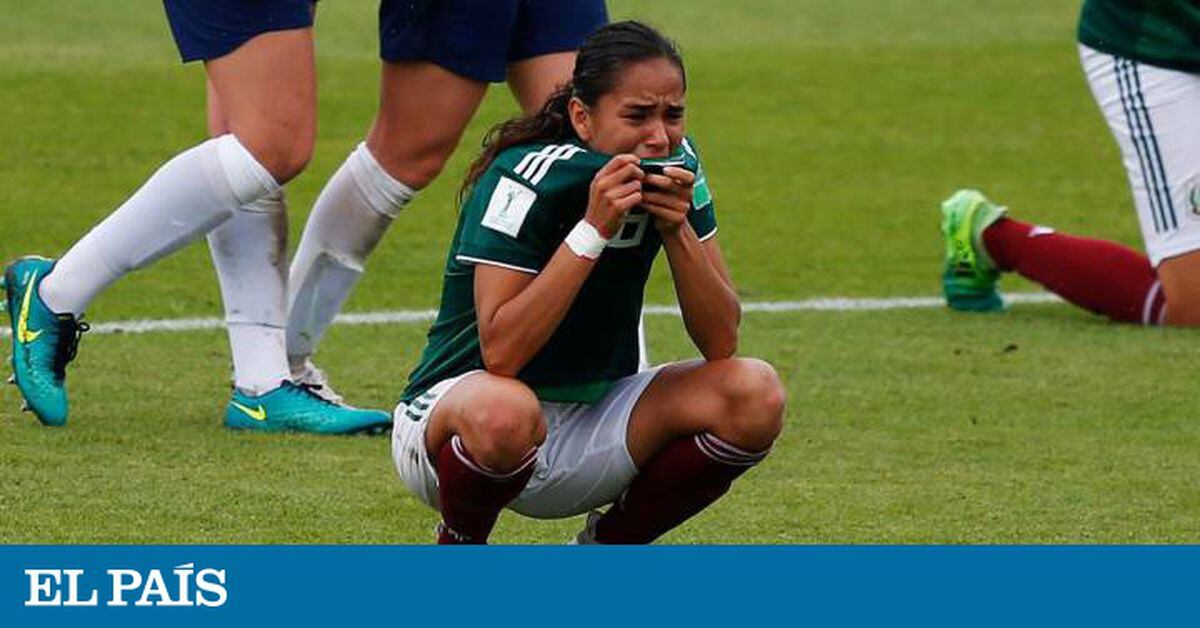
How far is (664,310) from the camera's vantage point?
9883 millimetres

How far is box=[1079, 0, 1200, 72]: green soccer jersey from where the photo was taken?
370 inches

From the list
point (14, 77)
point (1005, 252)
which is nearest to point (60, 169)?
point (14, 77)

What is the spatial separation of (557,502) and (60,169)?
708 centimetres

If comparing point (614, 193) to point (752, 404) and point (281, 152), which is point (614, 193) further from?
point (281, 152)

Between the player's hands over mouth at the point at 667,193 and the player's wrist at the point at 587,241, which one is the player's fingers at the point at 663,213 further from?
the player's wrist at the point at 587,241

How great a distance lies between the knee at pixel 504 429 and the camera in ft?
18.2

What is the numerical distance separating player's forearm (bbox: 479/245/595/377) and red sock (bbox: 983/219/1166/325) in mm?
4377

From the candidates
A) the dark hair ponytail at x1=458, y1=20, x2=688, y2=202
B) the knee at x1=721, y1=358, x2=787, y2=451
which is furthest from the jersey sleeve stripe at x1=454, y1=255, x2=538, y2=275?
the knee at x1=721, y1=358, x2=787, y2=451

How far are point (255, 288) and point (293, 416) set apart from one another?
13.6 inches

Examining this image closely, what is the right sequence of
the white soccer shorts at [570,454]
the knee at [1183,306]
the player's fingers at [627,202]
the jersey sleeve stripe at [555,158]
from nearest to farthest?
the player's fingers at [627,202]
the jersey sleeve stripe at [555,158]
the white soccer shorts at [570,454]
the knee at [1183,306]

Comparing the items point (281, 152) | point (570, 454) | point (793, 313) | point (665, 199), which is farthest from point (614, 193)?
point (793, 313)

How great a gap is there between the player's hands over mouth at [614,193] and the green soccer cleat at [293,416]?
199 centimetres

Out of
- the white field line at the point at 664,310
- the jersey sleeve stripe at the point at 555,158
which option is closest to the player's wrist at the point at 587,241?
the jersey sleeve stripe at the point at 555,158

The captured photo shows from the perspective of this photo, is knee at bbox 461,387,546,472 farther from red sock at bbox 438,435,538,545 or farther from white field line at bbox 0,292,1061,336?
white field line at bbox 0,292,1061,336
